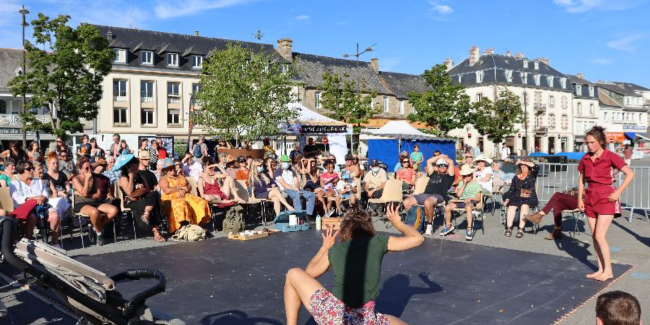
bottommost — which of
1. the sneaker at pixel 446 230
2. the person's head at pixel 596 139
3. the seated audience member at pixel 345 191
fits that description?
the sneaker at pixel 446 230

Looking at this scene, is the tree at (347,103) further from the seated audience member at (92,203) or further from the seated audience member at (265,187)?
the seated audience member at (92,203)

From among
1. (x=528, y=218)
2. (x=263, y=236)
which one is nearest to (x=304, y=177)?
(x=263, y=236)

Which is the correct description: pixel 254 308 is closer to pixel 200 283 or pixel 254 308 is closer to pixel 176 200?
pixel 200 283

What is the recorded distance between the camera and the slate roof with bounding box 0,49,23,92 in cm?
4966

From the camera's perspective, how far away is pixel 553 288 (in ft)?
21.9

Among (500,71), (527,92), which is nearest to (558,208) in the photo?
(500,71)

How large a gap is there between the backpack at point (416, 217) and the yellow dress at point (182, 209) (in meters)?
3.86

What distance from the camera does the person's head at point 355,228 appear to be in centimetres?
393

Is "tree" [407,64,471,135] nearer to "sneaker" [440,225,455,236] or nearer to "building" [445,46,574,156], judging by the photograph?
"building" [445,46,574,156]

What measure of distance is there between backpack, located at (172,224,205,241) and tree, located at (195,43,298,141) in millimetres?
19999

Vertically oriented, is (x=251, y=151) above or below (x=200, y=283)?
above

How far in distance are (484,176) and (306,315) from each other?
326 inches

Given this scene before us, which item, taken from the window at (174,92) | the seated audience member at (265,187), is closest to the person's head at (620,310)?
the seated audience member at (265,187)

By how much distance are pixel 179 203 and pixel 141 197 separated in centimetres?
68
